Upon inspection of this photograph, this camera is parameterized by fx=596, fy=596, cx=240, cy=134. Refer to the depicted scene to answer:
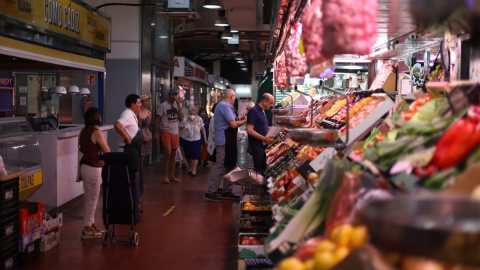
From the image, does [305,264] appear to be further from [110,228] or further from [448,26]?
[110,228]

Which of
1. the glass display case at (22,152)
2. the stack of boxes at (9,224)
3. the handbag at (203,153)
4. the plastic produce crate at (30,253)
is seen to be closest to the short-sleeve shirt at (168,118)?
the handbag at (203,153)

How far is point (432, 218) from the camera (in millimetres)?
1276

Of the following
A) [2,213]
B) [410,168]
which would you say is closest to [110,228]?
[2,213]

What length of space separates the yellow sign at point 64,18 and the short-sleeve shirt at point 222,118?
2398 millimetres

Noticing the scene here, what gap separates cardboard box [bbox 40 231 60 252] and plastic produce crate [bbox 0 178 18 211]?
0.82 m

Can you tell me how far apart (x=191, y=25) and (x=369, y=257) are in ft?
55.3

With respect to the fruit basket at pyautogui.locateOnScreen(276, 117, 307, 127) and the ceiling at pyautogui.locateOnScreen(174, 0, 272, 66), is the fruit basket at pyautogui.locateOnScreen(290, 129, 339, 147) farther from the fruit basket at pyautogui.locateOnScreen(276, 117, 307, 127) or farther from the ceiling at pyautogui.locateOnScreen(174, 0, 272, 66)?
the ceiling at pyautogui.locateOnScreen(174, 0, 272, 66)

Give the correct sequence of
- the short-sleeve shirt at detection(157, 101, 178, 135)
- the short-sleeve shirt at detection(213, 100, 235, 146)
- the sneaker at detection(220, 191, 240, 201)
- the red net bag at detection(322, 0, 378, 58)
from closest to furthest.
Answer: the red net bag at detection(322, 0, 378, 58) → the short-sleeve shirt at detection(213, 100, 235, 146) → the sneaker at detection(220, 191, 240, 201) → the short-sleeve shirt at detection(157, 101, 178, 135)

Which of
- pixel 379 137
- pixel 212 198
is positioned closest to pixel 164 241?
pixel 212 198

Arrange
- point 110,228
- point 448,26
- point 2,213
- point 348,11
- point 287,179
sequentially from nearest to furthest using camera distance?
point 448,26
point 348,11
point 287,179
point 2,213
point 110,228

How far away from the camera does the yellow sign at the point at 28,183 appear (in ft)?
20.8

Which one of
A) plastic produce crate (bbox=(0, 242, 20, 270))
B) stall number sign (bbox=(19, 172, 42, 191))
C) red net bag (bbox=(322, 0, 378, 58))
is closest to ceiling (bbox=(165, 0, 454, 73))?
red net bag (bbox=(322, 0, 378, 58))

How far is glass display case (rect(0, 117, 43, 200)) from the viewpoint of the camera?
249 inches

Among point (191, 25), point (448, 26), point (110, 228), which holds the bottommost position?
point (110, 228)
